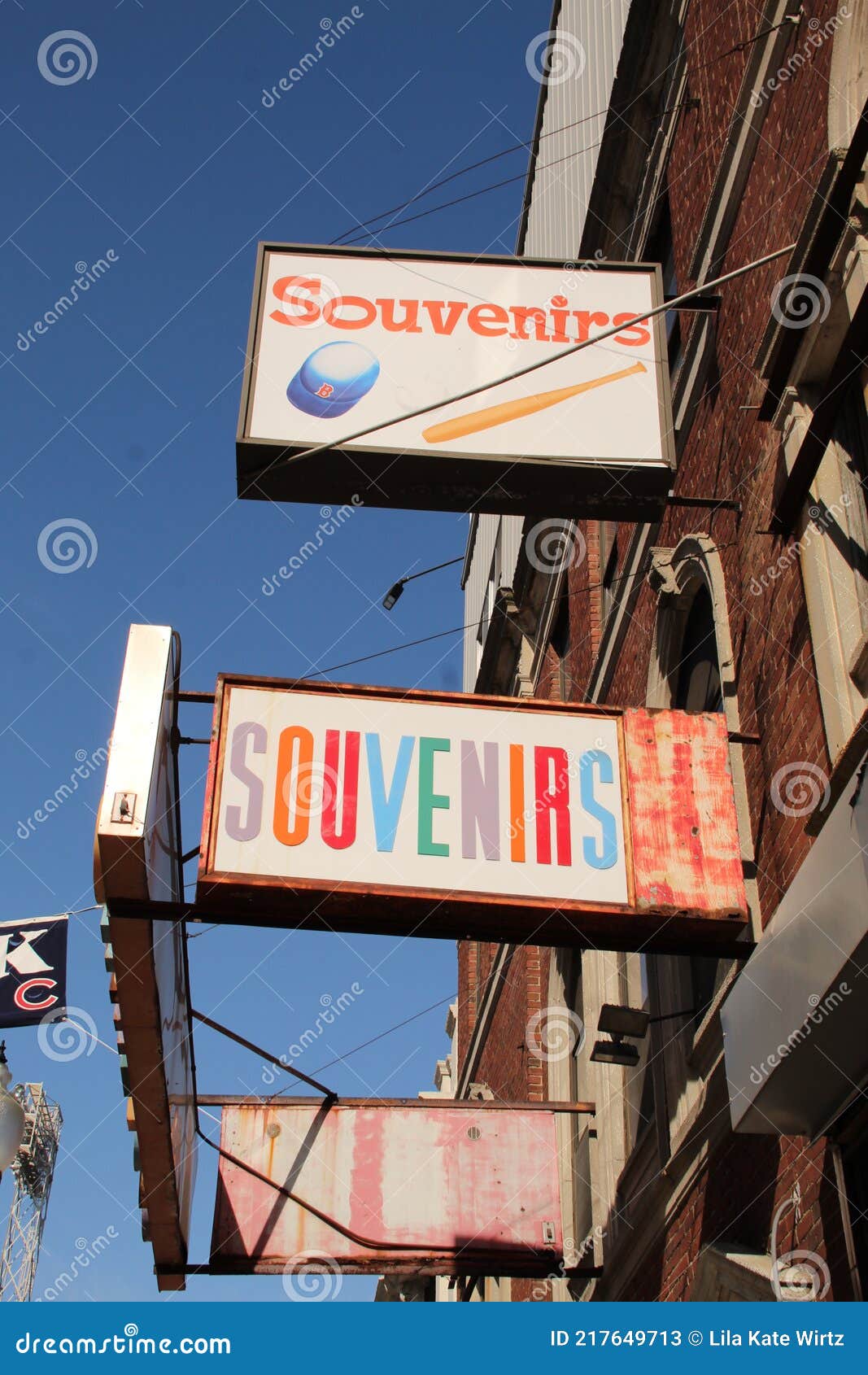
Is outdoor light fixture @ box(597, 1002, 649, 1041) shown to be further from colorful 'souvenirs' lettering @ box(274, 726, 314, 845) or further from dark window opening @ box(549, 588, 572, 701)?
dark window opening @ box(549, 588, 572, 701)

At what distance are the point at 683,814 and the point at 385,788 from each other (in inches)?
55.2

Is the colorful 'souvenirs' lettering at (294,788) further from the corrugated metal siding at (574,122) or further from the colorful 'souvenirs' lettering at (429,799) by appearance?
the corrugated metal siding at (574,122)

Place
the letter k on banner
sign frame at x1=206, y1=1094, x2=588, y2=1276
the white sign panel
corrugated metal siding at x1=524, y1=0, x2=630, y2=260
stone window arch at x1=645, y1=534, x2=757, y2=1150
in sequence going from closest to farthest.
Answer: the white sign panel
stone window arch at x1=645, y1=534, x2=757, y2=1150
sign frame at x1=206, y1=1094, x2=588, y2=1276
the letter k on banner
corrugated metal siding at x1=524, y1=0, x2=630, y2=260

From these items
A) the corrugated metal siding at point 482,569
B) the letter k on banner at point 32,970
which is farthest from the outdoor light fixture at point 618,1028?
the corrugated metal siding at point 482,569

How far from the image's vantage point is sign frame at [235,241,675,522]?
754cm

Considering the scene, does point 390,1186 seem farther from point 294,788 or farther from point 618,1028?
point 294,788

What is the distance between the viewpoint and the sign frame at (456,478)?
754 centimetres

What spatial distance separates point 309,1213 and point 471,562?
18545mm

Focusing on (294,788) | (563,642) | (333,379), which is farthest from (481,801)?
(563,642)

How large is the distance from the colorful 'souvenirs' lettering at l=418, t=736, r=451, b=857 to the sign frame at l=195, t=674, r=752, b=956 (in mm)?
254

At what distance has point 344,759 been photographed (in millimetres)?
6594

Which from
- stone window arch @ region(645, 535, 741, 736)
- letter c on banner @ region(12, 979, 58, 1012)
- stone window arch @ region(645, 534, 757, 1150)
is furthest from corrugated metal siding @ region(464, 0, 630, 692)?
letter c on banner @ region(12, 979, 58, 1012)

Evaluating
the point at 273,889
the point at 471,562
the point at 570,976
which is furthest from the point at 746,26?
the point at 471,562

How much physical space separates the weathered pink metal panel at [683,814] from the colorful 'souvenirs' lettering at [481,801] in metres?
0.63
